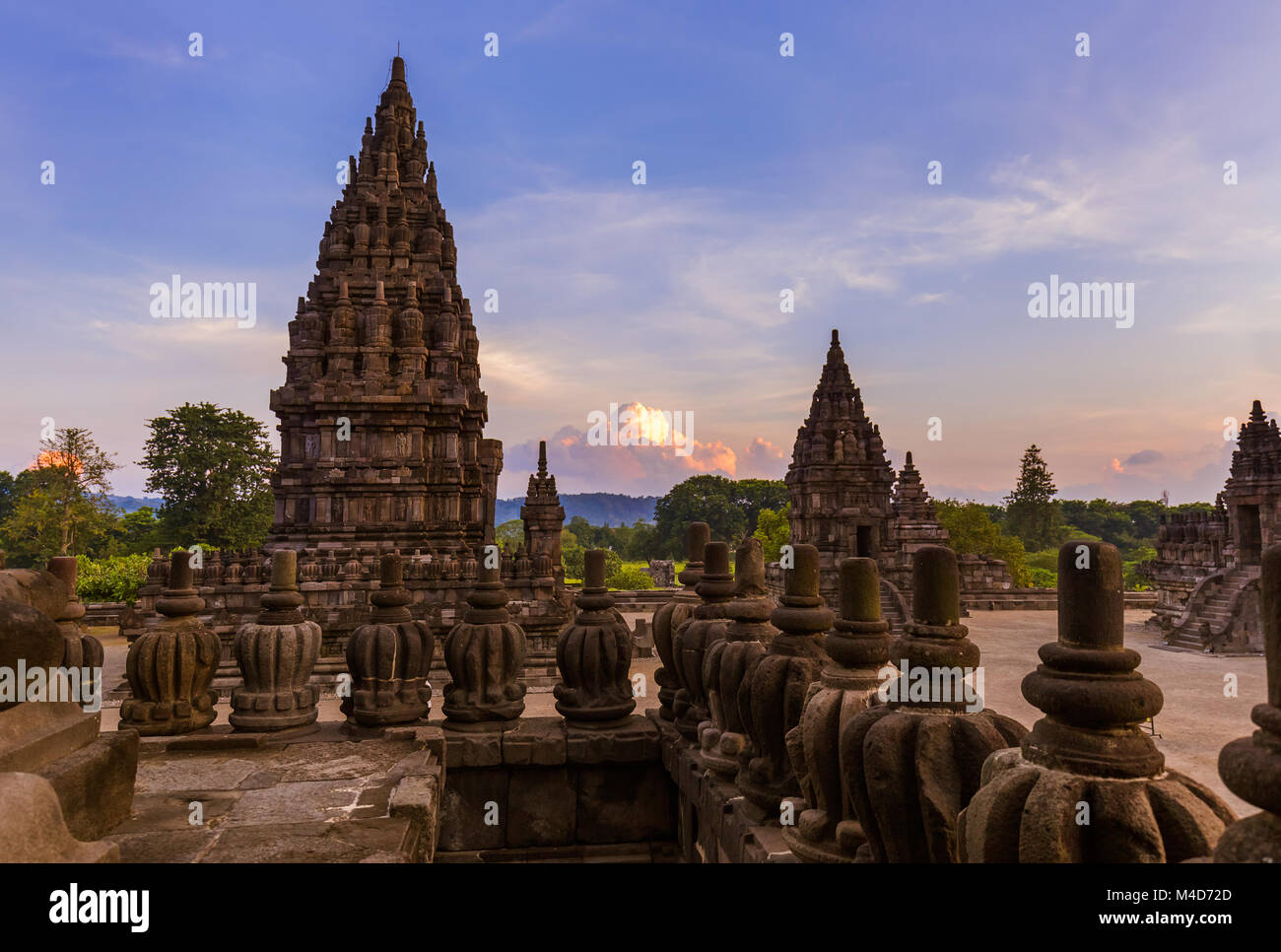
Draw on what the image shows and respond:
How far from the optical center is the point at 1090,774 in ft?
6.46

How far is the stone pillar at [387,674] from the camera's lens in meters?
6.10

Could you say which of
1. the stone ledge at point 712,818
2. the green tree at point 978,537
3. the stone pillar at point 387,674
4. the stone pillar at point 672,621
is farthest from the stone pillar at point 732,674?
the green tree at point 978,537

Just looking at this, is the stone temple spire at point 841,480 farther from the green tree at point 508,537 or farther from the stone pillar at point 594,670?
the stone pillar at point 594,670

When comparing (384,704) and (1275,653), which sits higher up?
(1275,653)

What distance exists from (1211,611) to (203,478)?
155 feet

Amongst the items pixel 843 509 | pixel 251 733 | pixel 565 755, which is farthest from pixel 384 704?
pixel 843 509

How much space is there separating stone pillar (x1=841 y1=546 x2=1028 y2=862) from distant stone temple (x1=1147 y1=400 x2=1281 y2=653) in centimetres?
2194

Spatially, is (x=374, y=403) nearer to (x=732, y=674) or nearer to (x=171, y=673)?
(x=171, y=673)

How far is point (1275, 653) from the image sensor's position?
1.54 metres
